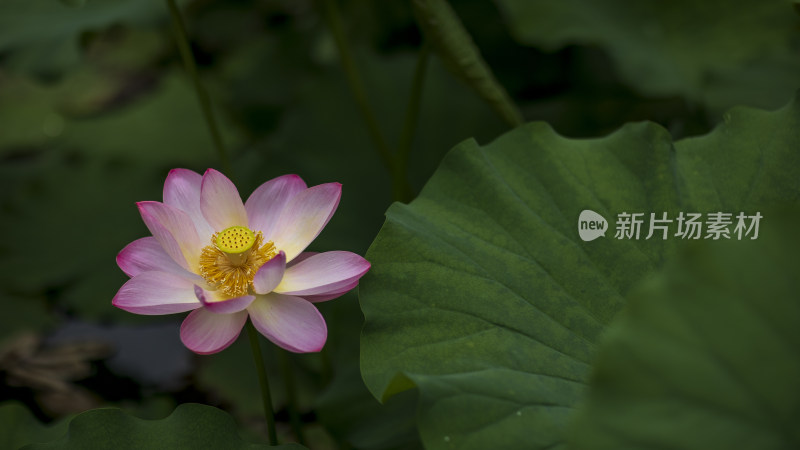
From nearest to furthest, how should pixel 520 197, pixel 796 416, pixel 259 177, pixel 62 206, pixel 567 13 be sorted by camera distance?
pixel 796 416
pixel 520 197
pixel 567 13
pixel 259 177
pixel 62 206

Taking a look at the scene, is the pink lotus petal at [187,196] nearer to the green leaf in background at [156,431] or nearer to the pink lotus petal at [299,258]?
the pink lotus petal at [299,258]

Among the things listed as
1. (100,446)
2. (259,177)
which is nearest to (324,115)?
(259,177)

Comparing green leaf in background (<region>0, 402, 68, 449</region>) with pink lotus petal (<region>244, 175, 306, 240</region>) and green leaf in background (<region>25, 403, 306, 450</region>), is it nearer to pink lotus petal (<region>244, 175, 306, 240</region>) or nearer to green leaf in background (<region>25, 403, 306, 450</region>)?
green leaf in background (<region>25, 403, 306, 450</region>)

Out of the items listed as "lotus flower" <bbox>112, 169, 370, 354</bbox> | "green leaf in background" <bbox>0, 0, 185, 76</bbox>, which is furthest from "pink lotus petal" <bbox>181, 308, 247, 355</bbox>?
"green leaf in background" <bbox>0, 0, 185, 76</bbox>

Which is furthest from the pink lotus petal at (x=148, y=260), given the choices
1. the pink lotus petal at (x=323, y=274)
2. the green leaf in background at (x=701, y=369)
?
the green leaf in background at (x=701, y=369)

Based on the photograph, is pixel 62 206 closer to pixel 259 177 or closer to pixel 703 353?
pixel 259 177

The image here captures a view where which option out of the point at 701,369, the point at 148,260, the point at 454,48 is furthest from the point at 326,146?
the point at 701,369

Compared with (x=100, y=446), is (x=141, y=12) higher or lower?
higher
